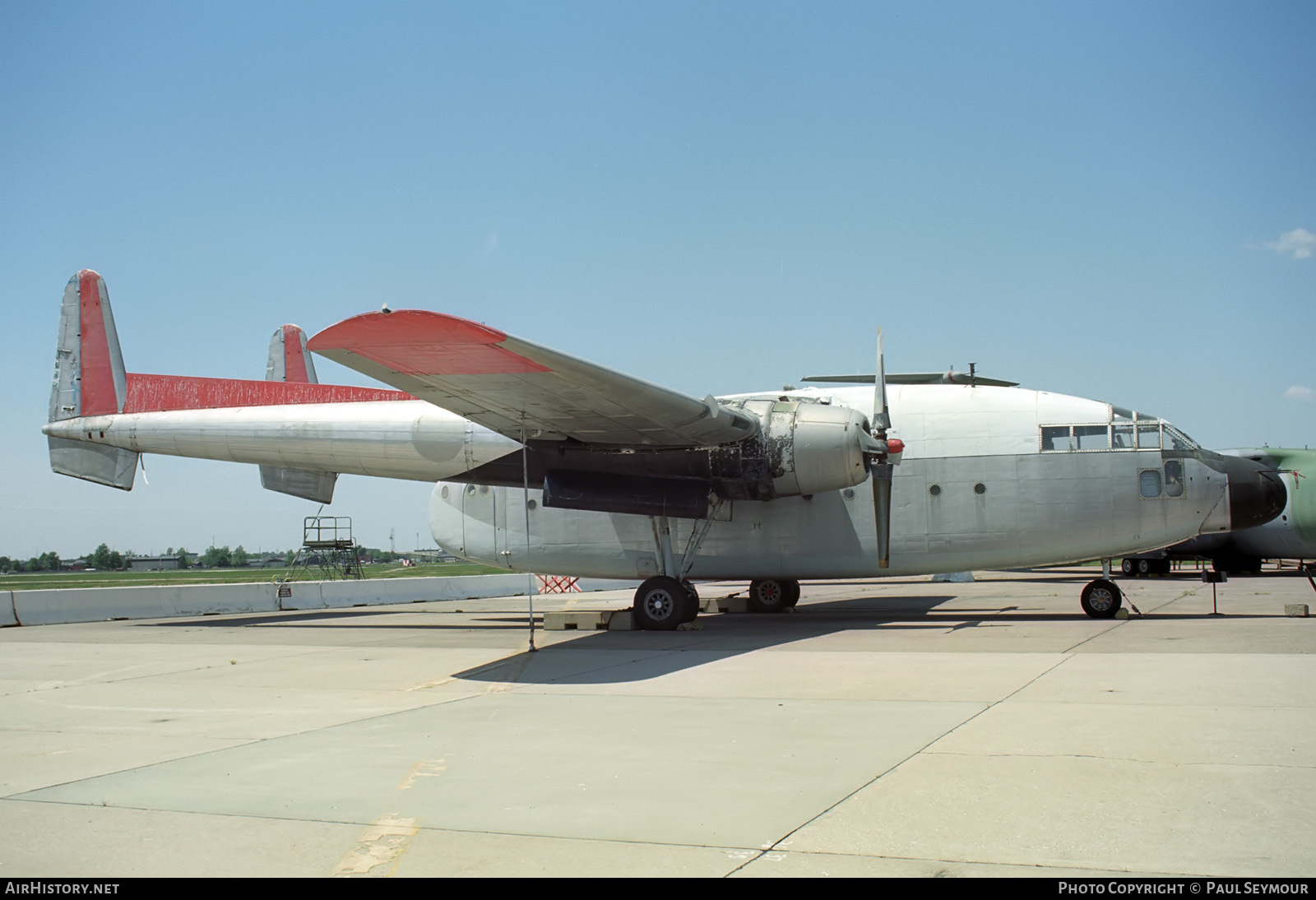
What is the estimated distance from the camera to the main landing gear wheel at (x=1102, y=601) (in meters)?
15.2

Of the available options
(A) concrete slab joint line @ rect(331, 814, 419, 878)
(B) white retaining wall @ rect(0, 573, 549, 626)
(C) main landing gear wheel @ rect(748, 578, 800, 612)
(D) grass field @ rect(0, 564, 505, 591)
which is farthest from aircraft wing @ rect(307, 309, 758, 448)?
(D) grass field @ rect(0, 564, 505, 591)

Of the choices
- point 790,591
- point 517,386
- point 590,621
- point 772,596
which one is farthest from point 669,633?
point 517,386

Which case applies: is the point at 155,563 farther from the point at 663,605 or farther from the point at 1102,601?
the point at 1102,601

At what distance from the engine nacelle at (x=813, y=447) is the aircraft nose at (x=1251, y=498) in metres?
5.41

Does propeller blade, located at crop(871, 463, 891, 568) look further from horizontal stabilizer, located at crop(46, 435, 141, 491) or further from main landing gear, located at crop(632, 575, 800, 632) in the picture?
horizontal stabilizer, located at crop(46, 435, 141, 491)

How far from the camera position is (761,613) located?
19.0 m

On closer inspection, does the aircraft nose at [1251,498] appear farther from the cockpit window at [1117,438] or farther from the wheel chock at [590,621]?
the wheel chock at [590,621]

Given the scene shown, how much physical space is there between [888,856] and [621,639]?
33.8ft

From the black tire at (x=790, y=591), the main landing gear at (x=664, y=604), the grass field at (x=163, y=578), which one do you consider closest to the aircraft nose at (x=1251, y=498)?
the black tire at (x=790, y=591)

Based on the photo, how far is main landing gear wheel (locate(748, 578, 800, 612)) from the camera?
19016 mm

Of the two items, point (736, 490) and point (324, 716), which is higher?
point (736, 490)

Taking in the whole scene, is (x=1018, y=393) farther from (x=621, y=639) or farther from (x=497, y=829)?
(x=497, y=829)
